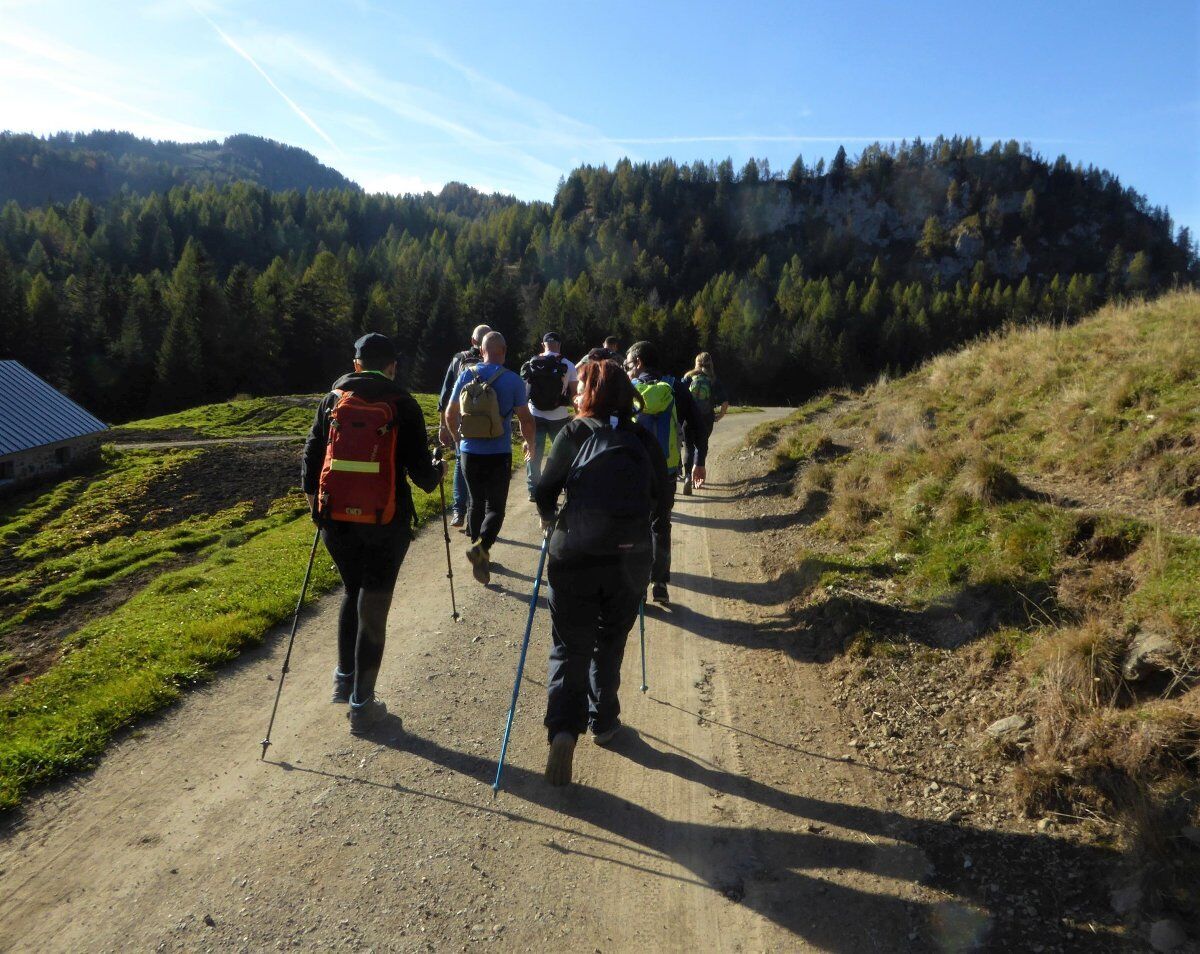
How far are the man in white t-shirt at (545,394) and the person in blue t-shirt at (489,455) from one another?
79cm

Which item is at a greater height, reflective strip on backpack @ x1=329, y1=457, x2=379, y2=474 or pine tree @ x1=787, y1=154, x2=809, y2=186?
pine tree @ x1=787, y1=154, x2=809, y2=186

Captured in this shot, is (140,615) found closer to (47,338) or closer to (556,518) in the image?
(556,518)

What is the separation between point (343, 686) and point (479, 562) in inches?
95.8

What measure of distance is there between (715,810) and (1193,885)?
2226mm

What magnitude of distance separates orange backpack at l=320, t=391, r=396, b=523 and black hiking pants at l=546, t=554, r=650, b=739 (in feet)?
4.16

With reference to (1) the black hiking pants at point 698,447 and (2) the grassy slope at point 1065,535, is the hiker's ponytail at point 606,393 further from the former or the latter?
(1) the black hiking pants at point 698,447

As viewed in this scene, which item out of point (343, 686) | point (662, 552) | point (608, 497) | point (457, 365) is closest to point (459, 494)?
point (457, 365)

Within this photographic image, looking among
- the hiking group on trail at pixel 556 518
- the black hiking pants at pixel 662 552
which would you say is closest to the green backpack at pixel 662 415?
the black hiking pants at pixel 662 552

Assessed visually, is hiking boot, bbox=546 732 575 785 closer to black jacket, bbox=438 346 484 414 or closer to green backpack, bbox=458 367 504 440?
green backpack, bbox=458 367 504 440

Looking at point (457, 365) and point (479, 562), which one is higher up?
point (457, 365)

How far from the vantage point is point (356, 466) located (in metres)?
4.55

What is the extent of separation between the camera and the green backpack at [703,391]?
1134 centimetres

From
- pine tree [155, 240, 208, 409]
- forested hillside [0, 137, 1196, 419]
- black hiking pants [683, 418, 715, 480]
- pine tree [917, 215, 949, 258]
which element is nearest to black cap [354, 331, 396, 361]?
black hiking pants [683, 418, 715, 480]

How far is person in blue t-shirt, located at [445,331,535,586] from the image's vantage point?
736cm
